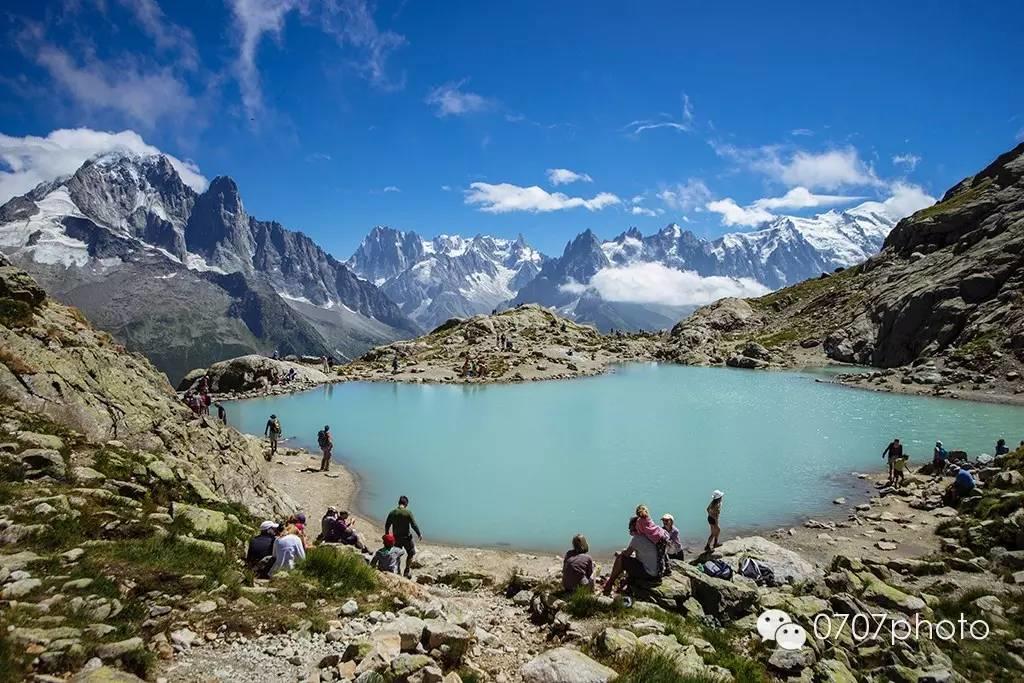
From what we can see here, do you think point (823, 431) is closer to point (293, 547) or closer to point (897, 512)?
point (897, 512)

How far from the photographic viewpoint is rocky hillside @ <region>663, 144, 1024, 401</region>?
75.8 meters

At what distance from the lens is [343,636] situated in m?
10.9

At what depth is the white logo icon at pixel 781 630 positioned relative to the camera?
43.7 feet

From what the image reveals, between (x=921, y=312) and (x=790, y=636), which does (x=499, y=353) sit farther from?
(x=790, y=636)

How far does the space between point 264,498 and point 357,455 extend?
1882cm

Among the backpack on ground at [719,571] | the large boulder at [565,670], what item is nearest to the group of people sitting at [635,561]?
the backpack on ground at [719,571]

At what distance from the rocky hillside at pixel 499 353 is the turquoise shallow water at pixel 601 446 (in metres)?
9.30

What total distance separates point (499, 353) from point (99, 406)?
78246 millimetres

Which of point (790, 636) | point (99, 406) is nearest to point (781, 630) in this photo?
point (790, 636)

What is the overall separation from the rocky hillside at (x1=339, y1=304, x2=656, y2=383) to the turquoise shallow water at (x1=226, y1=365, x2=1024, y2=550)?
30.5 feet

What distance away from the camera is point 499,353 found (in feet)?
319

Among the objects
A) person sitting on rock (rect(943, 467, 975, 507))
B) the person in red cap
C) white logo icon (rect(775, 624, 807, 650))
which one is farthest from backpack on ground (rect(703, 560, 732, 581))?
person sitting on rock (rect(943, 467, 975, 507))

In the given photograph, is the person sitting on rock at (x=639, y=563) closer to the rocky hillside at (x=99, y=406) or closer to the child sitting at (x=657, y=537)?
the child sitting at (x=657, y=537)

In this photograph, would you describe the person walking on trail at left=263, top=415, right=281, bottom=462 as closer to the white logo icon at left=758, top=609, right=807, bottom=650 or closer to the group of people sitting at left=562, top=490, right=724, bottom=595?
the group of people sitting at left=562, top=490, right=724, bottom=595
